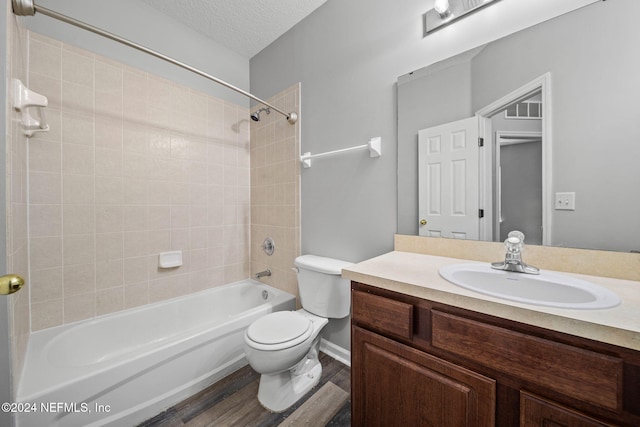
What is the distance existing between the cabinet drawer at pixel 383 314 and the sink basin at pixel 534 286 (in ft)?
0.64

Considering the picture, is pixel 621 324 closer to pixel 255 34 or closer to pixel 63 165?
pixel 63 165

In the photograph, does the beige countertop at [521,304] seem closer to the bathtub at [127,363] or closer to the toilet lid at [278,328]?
the toilet lid at [278,328]

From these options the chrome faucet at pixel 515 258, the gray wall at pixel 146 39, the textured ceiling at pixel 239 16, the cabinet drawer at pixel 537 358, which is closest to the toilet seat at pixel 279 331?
the cabinet drawer at pixel 537 358

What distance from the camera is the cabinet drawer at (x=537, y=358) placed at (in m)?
0.50

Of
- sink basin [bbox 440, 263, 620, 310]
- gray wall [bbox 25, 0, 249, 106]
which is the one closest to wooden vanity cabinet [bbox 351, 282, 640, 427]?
sink basin [bbox 440, 263, 620, 310]

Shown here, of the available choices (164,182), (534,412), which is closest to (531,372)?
(534,412)

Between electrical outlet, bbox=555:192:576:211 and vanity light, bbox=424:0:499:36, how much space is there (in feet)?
2.97

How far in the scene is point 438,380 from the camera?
0.72 m

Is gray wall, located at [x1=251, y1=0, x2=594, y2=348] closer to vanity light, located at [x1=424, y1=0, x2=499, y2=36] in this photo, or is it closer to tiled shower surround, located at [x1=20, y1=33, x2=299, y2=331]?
vanity light, located at [x1=424, y1=0, x2=499, y2=36]

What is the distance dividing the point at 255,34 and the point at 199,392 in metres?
2.65

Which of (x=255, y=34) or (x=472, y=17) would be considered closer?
(x=472, y=17)

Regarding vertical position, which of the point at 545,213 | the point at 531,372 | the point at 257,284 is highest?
the point at 545,213

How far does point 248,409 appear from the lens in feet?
4.18

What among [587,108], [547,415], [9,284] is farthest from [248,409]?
[587,108]
